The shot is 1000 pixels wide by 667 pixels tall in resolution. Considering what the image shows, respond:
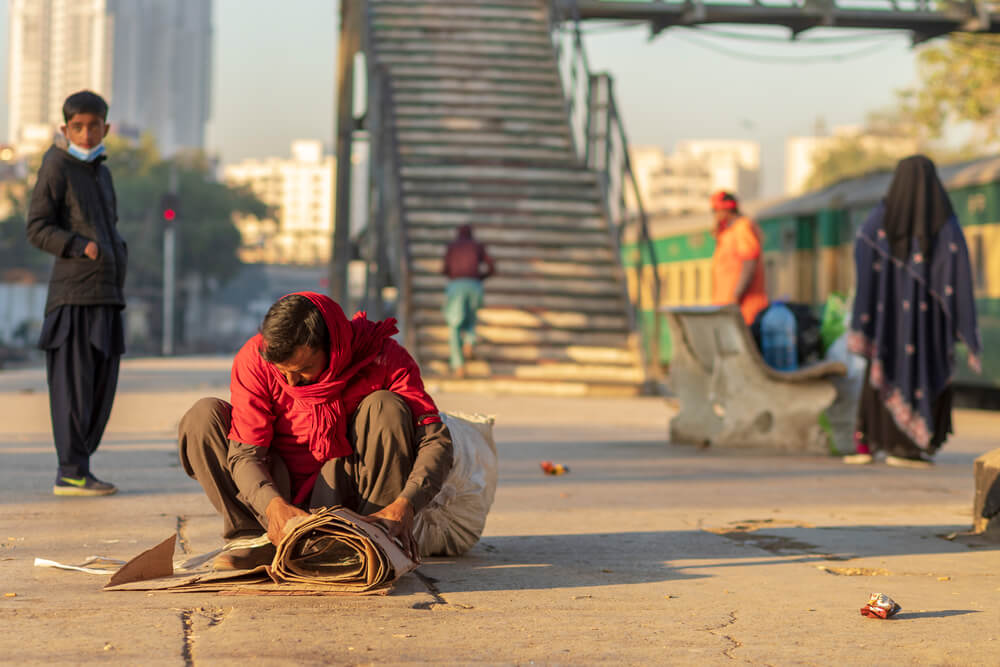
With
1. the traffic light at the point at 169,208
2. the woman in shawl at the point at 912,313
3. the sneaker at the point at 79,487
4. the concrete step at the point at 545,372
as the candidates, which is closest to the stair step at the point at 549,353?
the concrete step at the point at 545,372

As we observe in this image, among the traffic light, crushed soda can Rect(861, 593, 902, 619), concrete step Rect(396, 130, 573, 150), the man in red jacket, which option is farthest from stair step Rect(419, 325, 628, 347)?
the traffic light

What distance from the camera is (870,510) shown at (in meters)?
6.71

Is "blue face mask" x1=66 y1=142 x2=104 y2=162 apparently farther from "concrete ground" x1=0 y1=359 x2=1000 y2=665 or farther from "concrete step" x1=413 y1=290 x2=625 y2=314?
"concrete step" x1=413 y1=290 x2=625 y2=314

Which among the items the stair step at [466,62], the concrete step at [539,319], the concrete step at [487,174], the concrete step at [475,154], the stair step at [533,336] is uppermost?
the stair step at [466,62]

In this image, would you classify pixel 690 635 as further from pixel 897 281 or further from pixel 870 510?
pixel 897 281

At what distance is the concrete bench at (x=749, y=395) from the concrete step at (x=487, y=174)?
897 cm

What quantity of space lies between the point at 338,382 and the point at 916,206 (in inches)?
224

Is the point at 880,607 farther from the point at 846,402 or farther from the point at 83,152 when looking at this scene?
the point at 846,402

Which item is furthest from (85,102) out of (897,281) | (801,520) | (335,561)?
(897,281)

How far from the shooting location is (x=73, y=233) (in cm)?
658

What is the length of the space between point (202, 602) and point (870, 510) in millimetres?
3737

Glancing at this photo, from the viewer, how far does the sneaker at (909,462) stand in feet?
29.5

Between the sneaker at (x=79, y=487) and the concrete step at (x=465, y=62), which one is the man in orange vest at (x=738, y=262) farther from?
the concrete step at (x=465, y=62)

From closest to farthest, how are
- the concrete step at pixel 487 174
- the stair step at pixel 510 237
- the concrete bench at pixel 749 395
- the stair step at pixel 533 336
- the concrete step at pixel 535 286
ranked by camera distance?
the concrete bench at pixel 749 395, the stair step at pixel 533 336, the concrete step at pixel 535 286, the stair step at pixel 510 237, the concrete step at pixel 487 174
